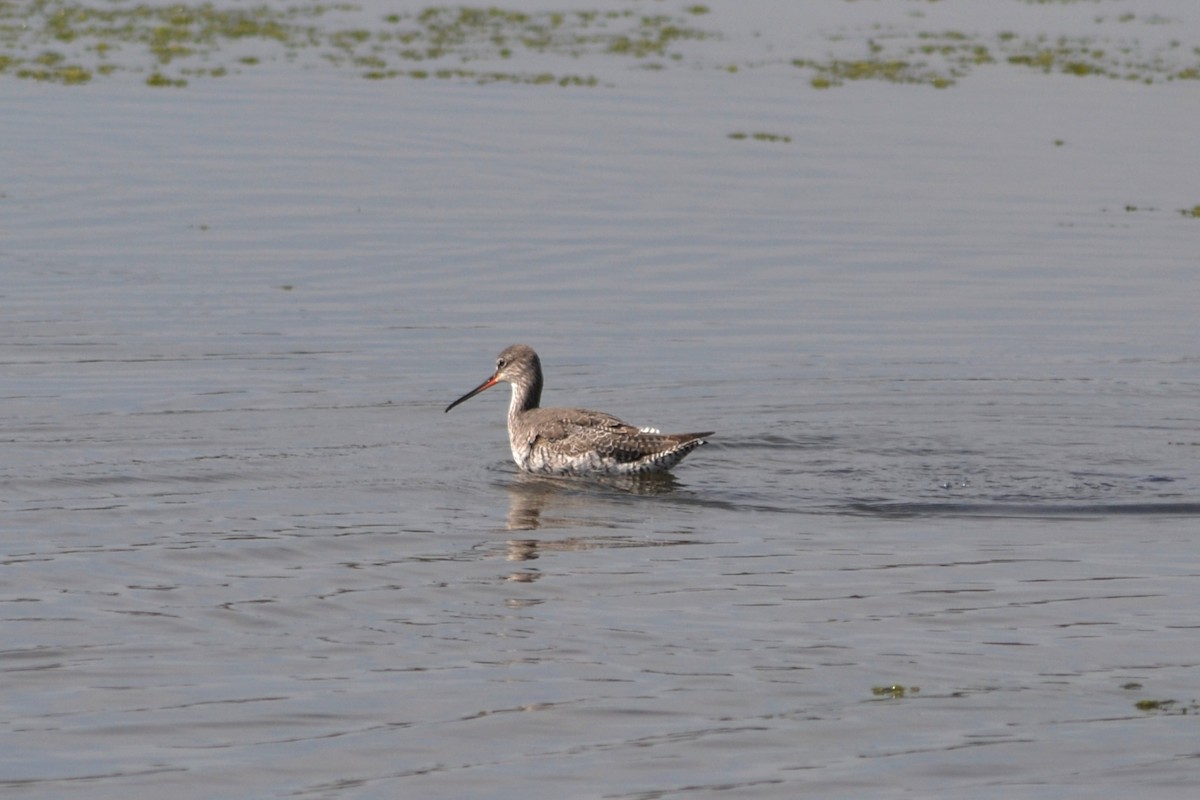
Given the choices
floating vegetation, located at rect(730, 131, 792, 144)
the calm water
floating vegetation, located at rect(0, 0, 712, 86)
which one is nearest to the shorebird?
the calm water

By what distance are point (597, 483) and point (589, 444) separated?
0.27m

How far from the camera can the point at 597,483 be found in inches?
539

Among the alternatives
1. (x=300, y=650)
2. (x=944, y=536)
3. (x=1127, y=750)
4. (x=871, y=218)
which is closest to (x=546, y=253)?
(x=871, y=218)

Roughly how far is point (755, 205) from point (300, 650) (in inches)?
540

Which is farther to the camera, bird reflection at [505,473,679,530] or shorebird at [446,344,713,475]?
shorebird at [446,344,713,475]

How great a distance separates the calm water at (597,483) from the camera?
8.15 metres

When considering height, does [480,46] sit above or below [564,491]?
above

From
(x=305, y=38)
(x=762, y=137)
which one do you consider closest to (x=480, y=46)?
(x=305, y=38)

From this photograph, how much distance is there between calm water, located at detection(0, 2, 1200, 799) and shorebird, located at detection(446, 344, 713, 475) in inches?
8.3

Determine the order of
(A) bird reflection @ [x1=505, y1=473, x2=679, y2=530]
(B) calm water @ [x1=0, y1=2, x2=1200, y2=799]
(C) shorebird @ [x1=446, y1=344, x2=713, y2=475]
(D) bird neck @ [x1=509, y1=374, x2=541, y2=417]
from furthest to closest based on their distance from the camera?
(D) bird neck @ [x1=509, y1=374, x2=541, y2=417]
(C) shorebird @ [x1=446, y1=344, x2=713, y2=475]
(A) bird reflection @ [x1=505, y1=473, x2=679, y2=530]
(B) calm water @ [x1=0, y1=2, x2=1200, y2=799]

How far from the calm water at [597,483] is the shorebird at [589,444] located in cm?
21

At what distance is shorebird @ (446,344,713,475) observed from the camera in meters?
13.4

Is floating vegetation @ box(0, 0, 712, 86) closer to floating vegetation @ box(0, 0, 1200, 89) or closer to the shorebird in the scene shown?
floating vegetation @ box(0, 0, 1200, 89)

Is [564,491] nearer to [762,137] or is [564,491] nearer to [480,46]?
[762,137]
